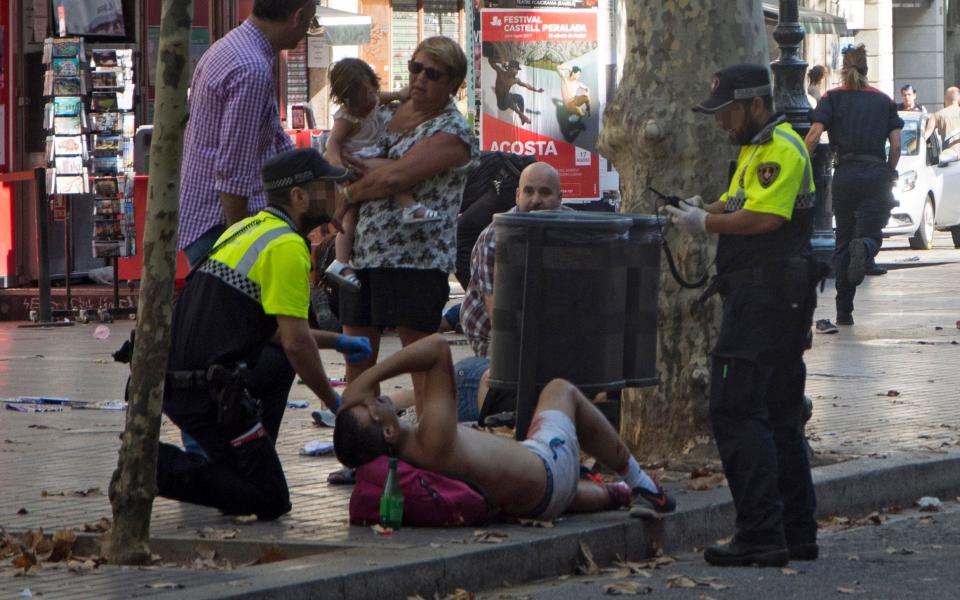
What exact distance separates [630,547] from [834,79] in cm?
3701

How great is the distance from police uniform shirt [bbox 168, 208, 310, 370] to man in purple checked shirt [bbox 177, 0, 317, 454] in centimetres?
58

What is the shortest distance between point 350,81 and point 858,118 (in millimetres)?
8102

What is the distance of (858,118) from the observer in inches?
625

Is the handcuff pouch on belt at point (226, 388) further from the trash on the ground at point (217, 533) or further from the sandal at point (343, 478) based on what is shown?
the sandal at point (343, 478)

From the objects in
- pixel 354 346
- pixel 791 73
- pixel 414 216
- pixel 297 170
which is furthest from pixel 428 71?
pixel 791 73

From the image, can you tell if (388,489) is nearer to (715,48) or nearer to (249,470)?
(249,470)

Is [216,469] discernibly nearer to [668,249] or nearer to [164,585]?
[164,585]

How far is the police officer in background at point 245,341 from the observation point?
6895mm

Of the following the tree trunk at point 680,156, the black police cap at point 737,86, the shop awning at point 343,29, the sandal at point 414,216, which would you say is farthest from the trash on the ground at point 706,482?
the shop awning at point 343,29

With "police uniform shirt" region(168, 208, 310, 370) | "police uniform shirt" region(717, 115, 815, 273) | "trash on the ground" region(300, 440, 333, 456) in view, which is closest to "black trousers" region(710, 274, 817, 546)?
"police uniform shirt" region(717, 115, 815, 273)

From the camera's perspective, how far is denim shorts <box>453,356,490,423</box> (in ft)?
29.0

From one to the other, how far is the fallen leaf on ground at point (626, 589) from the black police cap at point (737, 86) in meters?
1.69

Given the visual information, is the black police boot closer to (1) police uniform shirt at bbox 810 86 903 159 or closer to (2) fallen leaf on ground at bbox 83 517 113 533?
(2) fallen leaf on ground at bbox 83 517 113 533

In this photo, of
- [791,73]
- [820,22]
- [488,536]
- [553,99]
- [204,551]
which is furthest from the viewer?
[820,22]
